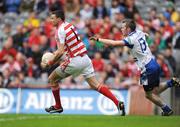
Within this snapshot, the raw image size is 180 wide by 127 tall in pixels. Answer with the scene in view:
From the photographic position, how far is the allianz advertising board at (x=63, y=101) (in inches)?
788

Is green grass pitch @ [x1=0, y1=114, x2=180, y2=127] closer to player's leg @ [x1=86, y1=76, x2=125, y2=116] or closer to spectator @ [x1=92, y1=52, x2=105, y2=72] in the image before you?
player's leg @ [x1=86, y1=76, x2=125, y2=116]

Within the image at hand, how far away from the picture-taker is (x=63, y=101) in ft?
66.4

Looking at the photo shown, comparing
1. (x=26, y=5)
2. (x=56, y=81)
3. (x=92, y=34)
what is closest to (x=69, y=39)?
(x=56, y=81)

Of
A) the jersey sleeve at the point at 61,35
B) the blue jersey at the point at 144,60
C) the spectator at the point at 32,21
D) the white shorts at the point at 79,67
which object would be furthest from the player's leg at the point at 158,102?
the spectator at the point at 32,21

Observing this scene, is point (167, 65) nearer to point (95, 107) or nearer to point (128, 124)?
point (95, 107)

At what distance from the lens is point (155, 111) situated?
1947cm

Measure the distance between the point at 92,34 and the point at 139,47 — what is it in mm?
8291

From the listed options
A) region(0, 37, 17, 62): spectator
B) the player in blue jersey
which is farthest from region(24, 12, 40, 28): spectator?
the player in blue jersey

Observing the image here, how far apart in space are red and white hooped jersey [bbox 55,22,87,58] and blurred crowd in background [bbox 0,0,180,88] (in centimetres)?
571

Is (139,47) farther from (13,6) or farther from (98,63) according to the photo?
(13,6)

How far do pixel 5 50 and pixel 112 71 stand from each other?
13.0 feet

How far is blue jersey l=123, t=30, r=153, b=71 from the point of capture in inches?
576

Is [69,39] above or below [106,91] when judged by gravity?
above

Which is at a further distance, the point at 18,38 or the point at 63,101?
the point at 18,38
